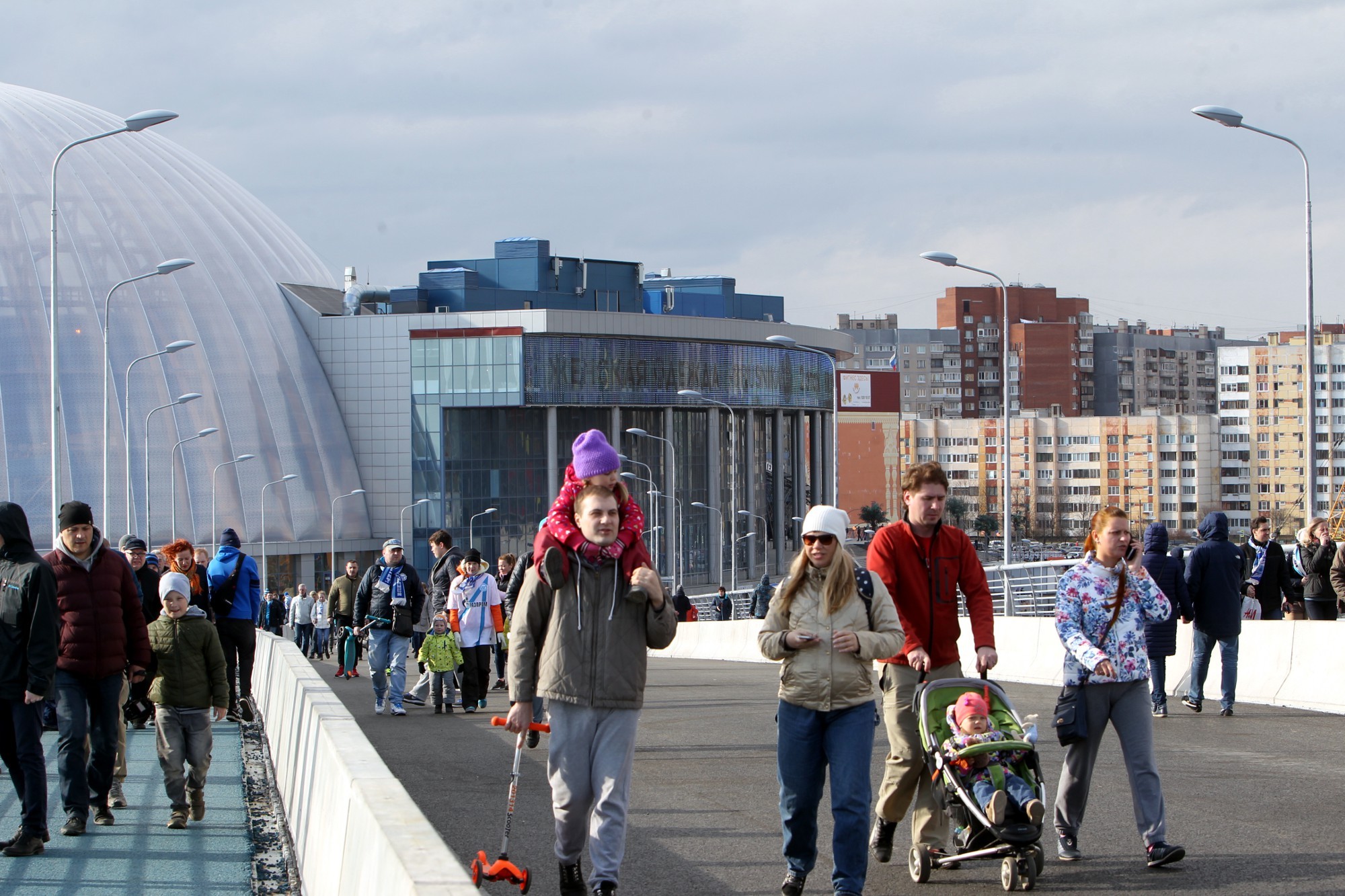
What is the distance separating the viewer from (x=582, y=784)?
6805mm

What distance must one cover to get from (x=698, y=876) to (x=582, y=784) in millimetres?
1259

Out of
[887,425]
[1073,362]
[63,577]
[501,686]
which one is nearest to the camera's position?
[63,577]

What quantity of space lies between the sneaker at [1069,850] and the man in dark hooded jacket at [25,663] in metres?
5.31

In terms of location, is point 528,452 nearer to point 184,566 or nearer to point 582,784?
point 184,566

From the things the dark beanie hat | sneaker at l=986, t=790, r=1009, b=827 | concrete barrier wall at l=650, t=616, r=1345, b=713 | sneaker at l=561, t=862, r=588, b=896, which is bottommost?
concrete barrier wall at l=650, t=616, r=1345, b=713

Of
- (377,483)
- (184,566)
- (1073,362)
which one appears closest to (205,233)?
(377,483)

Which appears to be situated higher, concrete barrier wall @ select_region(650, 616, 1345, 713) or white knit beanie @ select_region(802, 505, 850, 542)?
white knit beanie @ select_region(802, 505, 850, 542)

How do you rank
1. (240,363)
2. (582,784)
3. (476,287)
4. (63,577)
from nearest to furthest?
(582,784)
(63,577)
(240,363)
(476,287)

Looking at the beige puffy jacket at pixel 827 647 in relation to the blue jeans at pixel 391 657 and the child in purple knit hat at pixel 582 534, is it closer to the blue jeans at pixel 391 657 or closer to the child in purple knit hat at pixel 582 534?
the child in purple knit hat at pixel 582 534

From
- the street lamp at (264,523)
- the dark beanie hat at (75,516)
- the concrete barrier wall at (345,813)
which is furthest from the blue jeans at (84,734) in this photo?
the street lamp at (264,523)

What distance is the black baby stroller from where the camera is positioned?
724cm

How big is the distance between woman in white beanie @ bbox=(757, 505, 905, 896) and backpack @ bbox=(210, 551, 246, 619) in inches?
346

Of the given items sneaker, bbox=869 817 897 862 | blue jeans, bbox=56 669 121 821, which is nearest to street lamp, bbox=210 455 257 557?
blue jeans, bbox=56 669 121 821

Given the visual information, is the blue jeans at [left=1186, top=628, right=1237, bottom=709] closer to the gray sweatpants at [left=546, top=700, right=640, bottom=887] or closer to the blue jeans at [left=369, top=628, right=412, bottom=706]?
the blue jeans at [left=369, top=628, right=412, bottom=706]
